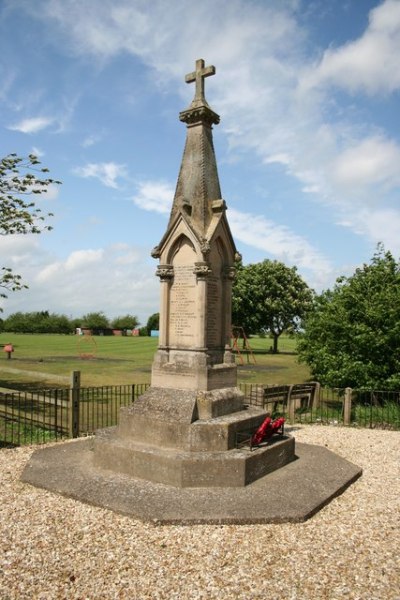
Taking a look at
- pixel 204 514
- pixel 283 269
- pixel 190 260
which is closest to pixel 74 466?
pixel 204 514

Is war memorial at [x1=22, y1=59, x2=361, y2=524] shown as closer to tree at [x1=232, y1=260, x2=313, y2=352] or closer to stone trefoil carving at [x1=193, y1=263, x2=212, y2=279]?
stone trefoil carving at [x1=193, y1=263, x2=212, y2=279]

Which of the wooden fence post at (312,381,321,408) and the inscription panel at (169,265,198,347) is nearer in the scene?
the inscription panel at (169,265,198,347)

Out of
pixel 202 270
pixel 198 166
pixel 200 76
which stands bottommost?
pixel 202 270

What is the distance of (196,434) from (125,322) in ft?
341

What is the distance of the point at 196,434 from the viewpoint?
7.54 meters

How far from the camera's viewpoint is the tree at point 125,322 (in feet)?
359

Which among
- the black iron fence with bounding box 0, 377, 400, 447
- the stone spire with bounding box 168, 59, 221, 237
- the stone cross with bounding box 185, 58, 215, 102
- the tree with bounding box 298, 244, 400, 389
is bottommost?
the black iron fence with bounding box 0, 377, 400, 447

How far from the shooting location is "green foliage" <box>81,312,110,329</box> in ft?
341

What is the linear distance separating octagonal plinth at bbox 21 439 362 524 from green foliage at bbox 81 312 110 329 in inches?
3836

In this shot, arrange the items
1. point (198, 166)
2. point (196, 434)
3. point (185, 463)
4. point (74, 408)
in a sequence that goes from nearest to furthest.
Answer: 1. point (185, 463)
2. point (196, 434)
3. point (198, 166)
4. point (74, 408)

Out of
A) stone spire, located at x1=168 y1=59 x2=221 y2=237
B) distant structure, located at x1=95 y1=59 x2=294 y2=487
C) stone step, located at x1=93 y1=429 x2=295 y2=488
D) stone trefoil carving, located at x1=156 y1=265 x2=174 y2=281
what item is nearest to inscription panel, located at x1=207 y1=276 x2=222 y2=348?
distant structure, located at x1=95 y1=59 x2=294 y2=487

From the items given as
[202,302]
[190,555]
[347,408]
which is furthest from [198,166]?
[347,408]

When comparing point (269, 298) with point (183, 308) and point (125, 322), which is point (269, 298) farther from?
point (125, 322)

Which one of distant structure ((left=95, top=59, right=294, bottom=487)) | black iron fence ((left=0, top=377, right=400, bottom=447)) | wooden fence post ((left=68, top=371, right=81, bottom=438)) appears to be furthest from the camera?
black iron fence ((left=0, top=377, right=400, bottom=447))
